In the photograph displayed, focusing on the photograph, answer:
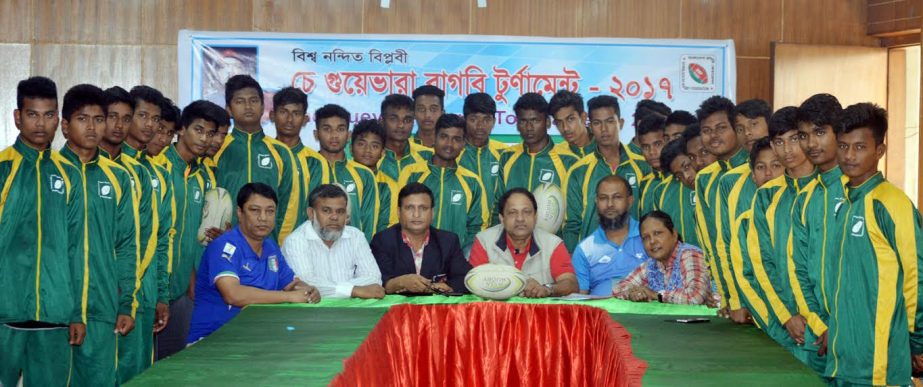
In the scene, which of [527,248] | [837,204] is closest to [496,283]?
[527,248]

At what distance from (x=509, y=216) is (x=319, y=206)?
3.46 feet

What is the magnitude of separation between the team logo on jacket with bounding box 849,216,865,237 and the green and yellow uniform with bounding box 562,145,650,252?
3122 millimetres

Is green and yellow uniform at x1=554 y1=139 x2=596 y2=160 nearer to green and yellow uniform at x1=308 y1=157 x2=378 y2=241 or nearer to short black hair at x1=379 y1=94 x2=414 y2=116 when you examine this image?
short black hair at x1=379 y1=94 x2=414 y2=116

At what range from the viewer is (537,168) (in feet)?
22.7

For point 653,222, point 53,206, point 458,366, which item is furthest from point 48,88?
point 653,222

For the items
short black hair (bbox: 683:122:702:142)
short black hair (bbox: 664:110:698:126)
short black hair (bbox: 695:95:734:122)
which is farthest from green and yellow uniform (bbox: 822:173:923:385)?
short black hair (bbox: 664:110:698:126)

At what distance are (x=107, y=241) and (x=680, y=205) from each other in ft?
11.1

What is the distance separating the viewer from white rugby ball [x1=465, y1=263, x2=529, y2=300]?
491 centimetres

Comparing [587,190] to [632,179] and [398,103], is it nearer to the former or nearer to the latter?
[632,179]

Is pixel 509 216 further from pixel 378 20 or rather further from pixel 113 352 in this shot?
pixel 378 20

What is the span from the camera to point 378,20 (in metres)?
8.72

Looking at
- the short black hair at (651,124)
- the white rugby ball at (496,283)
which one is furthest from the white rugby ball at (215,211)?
the short black hair at (651,124)

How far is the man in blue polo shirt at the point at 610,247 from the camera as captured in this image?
5.84 meters

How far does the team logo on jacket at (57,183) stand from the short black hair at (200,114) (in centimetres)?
145
